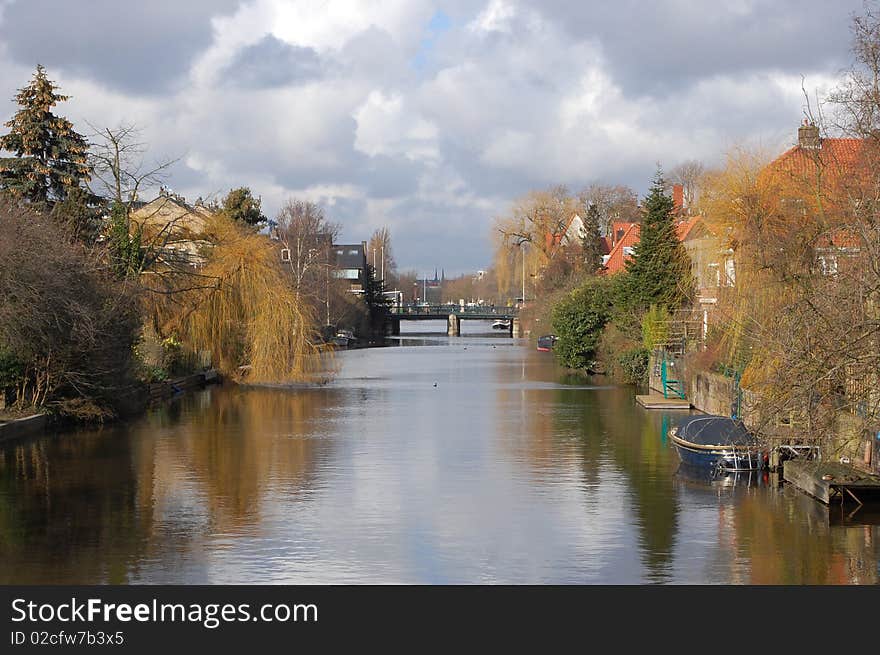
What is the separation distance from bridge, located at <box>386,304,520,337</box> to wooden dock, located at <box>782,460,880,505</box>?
3403 inches

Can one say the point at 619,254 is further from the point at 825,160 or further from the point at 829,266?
the point at 829,266

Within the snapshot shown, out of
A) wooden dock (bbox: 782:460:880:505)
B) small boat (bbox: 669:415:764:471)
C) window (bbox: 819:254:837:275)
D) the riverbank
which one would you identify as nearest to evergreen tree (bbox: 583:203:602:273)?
the riverbank

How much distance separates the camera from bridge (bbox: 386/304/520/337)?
109500mm

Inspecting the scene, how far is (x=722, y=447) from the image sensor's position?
21891 millimetres

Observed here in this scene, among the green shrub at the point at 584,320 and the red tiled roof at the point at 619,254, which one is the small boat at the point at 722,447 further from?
the red tiled roof at the point at 619,254

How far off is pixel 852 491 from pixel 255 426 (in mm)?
17484

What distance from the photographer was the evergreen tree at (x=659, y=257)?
43812mm

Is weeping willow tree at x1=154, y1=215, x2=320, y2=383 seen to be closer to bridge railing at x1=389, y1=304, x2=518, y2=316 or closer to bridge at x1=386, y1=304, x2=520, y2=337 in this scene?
bridge at x1=386, y1=304, x2=520, y2=337

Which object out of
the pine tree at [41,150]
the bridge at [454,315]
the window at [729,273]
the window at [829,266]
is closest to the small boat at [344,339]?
the bridge at [454,315]

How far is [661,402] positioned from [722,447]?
15.0 metres

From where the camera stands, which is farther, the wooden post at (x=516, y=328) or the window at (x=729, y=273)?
the wooden post at (x=516, y=328)

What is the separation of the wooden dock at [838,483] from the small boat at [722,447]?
1655 millimetres
